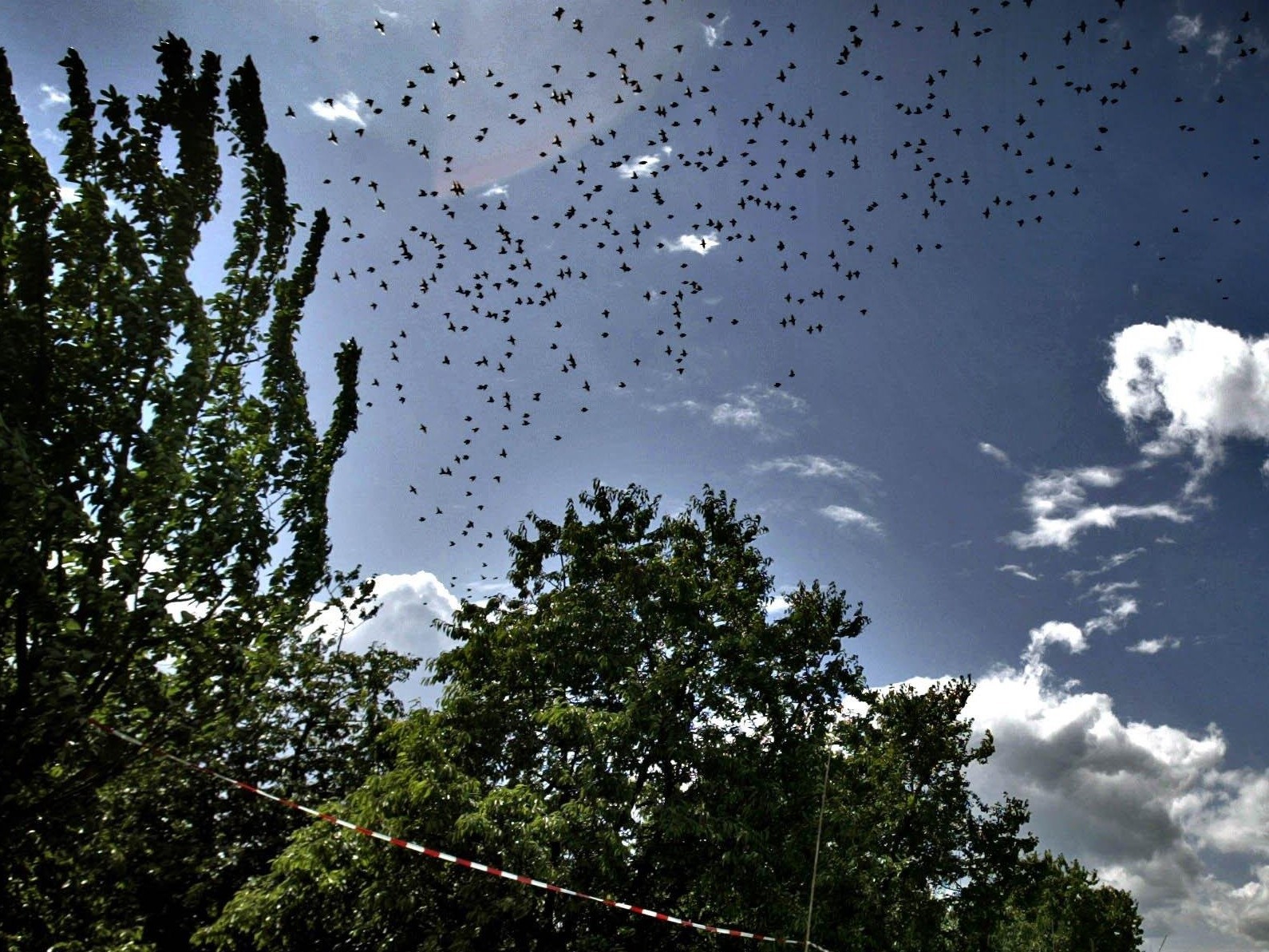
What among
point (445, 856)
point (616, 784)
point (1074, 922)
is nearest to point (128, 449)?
point (445, 856)

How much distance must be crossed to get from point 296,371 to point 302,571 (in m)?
2.20

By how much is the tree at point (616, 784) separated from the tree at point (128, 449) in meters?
4.87

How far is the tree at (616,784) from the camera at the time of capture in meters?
12.7

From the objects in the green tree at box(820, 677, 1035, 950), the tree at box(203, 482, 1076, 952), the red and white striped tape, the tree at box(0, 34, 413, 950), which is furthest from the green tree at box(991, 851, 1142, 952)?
the tree at box(0, 34, 413, 950)

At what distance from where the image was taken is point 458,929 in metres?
12.9

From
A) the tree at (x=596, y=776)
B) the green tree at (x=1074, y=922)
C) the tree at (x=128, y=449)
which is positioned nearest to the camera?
the tree at (x=128, y=449)

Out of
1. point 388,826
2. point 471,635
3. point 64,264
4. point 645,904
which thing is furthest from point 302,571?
point 645,904

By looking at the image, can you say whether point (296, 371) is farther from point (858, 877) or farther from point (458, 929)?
point (858, 877)

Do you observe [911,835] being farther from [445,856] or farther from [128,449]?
[128,449]

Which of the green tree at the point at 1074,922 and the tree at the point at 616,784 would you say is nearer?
the tree at the point at 616,784

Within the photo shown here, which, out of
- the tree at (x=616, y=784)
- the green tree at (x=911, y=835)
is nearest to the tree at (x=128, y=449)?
the tree at (x=616, y=784)

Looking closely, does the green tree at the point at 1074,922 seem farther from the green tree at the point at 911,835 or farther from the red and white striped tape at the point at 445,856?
the red and white striped tape at the point at 445,856

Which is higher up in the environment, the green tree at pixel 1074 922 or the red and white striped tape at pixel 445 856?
the green tree at pixel 1074 922

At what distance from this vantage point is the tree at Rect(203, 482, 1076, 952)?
12.7 m
